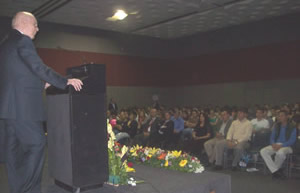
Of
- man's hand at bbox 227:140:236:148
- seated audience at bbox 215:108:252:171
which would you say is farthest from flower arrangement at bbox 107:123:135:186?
man's hand at bbox 227:140:236:148

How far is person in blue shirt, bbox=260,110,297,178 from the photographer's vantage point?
523 centimetres

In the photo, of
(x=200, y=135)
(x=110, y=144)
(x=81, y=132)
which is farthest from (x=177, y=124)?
(x=81, y=132)

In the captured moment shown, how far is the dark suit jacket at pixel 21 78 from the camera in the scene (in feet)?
6.17

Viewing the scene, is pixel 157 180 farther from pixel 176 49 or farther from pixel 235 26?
pixel 176 49

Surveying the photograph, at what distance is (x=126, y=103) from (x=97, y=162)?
11.9 metres

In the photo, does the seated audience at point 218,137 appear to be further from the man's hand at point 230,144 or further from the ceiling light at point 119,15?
the ceiling light at point 119,15

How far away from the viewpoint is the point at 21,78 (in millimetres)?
1921

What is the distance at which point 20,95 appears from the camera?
1.92 metres

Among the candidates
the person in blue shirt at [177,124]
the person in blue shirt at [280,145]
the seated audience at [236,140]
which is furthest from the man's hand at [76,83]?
the person in blue shirt at [177,124]

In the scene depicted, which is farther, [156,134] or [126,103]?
[126,103]

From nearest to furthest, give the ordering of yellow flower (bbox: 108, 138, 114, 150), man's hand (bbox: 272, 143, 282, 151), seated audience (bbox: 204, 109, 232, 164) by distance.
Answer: yellow flower (bbox: 108, 138, 114, 150) → man's hand (bbox: 272, 143, 282, 151) → seated audience (bbox: 204, 109, 232, 164)

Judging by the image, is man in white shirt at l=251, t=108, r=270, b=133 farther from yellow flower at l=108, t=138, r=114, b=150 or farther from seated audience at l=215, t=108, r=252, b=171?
yellow flower at l=108, t=138, r=114, b=150

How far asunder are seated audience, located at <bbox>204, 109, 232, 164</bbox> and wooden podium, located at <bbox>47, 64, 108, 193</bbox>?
4.49 metres

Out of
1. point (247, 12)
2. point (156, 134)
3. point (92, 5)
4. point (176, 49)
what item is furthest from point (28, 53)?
point (176, 49)
